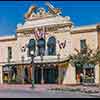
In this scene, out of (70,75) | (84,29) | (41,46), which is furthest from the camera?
(41,46)

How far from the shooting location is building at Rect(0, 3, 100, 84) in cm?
4109

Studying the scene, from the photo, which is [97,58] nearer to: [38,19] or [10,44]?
[38,19]

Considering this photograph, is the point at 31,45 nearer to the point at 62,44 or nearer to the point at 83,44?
the point at 62,44

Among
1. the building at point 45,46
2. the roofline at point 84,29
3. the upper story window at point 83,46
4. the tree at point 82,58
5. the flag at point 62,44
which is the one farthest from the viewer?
the flag at point 62,44

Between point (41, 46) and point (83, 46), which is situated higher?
point (41, 46)

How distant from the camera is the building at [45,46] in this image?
4109cm

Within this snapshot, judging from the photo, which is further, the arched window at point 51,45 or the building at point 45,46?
the arched window at point 51,45

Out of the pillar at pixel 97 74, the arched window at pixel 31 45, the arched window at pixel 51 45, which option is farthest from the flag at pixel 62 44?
the pillar at pixel 97 74

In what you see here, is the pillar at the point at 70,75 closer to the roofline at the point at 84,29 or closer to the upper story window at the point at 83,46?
the upper story window at the point at 83,46

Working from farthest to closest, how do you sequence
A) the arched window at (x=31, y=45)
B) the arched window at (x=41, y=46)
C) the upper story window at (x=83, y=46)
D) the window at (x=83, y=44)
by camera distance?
the arched window at (x=31, y=45) < the arched window at (x=41, y=46) < the window at (x=83, y=44) < the upper story window at (x=83, y=46)

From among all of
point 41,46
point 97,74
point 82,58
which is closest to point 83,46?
point 82,58

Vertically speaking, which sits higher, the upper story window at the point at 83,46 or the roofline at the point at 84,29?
the roofline at the point at 84,29

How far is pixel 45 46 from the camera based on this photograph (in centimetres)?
4372

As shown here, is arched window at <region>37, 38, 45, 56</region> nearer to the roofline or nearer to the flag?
the flag
